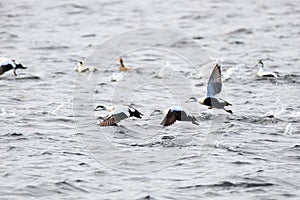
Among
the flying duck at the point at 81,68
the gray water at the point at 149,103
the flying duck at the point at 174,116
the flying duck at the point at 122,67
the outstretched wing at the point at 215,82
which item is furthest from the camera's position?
the flying duck at the point at 122,67

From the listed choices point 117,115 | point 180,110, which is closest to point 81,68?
point 117,115

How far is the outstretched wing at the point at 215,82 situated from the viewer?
46.3ft

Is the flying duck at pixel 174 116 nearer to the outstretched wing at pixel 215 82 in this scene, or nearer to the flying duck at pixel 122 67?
the outstretched wing at pixel 215 82

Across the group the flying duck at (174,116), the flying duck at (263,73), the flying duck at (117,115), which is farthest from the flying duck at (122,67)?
the flying duck at (174,116)

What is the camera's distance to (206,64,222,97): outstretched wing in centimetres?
1412

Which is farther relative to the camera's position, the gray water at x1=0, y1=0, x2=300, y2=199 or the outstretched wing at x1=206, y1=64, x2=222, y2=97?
the outstretched wing at x1=206, y1=64, x2=222, y2=97

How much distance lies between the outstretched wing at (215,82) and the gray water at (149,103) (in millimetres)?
727

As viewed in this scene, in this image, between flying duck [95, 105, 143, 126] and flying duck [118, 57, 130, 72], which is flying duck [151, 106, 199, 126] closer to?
flying duck [95, 105, 143, 126]

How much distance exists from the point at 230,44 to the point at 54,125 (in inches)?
423

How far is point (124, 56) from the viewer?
23.6m

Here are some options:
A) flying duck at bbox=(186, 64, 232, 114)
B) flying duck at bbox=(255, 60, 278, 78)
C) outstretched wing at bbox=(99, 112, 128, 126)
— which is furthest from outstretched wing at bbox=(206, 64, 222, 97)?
flying duck at bbox=(255, 60, 278, 78)

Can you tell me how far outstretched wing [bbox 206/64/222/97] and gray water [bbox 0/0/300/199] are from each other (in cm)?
73

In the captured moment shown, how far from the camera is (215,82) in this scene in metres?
14.2

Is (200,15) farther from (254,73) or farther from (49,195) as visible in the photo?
(49,195)
